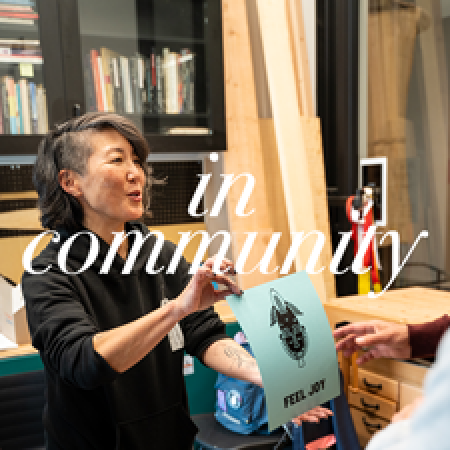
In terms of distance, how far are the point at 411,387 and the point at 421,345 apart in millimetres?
383

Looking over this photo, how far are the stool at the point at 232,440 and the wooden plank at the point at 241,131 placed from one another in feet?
2.68

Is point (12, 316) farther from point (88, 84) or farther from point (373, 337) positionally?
point (373, 337)

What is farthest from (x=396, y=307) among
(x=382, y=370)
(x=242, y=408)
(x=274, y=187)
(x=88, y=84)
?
(x=88, y=84)

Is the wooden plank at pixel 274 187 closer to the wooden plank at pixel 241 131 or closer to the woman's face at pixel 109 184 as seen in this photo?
the wooden plank at pixel 241 131

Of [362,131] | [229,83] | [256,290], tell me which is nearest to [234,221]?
[229,83]

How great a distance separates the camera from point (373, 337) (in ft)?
4.27

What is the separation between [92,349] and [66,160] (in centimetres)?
55

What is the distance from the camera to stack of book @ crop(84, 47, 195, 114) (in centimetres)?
228

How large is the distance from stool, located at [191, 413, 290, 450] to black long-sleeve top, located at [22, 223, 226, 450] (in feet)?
1.70

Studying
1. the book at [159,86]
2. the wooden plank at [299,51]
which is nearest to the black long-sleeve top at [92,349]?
the book at [159,86]

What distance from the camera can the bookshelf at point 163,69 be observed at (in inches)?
91.7

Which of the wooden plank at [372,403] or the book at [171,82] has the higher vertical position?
the book at [171,82]

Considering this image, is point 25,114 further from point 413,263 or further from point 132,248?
point 413,263

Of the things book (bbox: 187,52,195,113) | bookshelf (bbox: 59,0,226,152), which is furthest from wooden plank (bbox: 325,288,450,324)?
book (bbox: 187,52,195,113)
